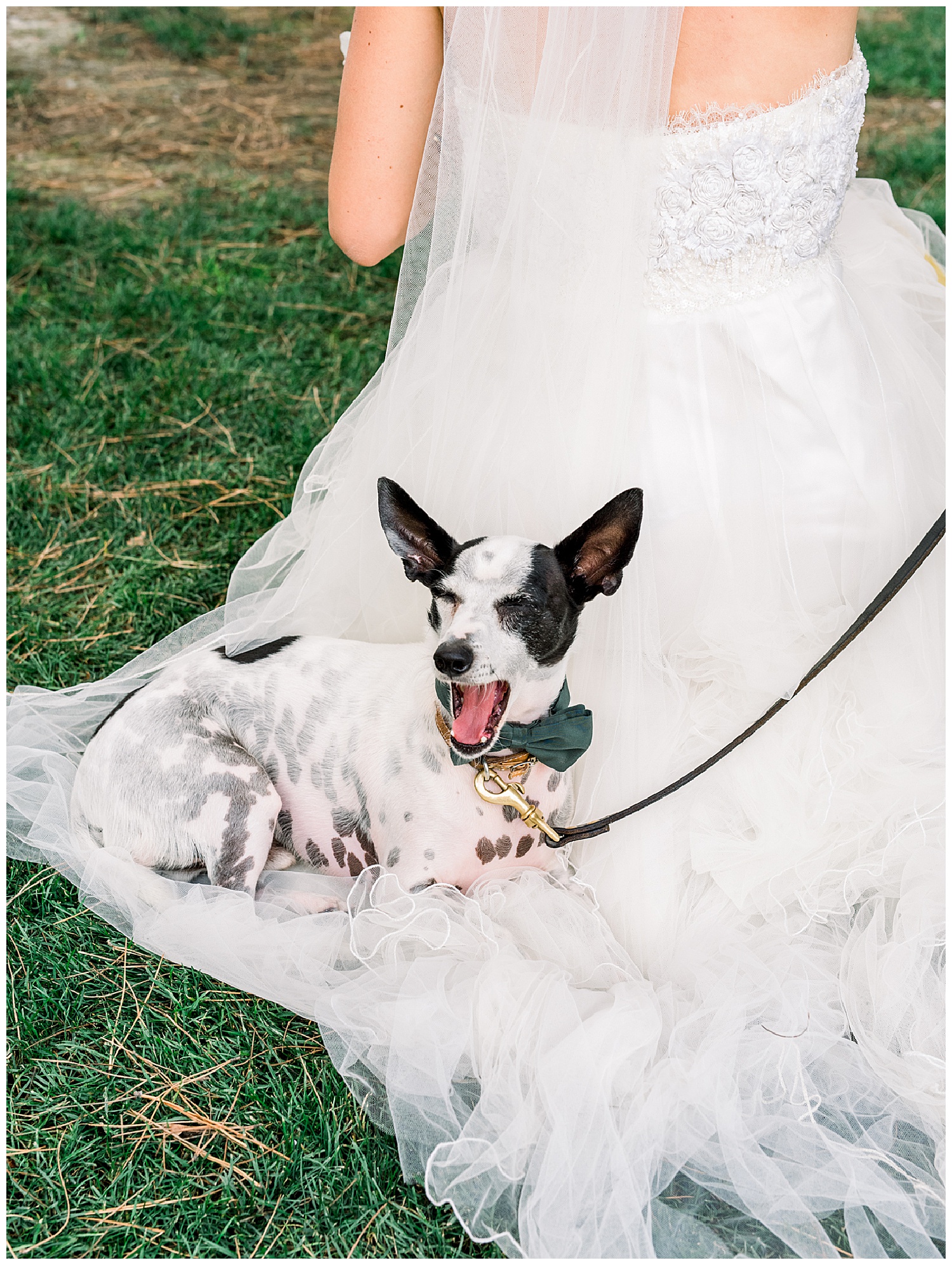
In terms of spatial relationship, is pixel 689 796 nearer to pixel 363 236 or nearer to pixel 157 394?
pixel 363 236

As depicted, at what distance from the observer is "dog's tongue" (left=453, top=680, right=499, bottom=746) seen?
228 centimetres

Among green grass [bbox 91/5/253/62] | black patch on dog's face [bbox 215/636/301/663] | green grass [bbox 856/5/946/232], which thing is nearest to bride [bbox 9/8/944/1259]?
black patch on dog's face [bbox 215/636/301/663]

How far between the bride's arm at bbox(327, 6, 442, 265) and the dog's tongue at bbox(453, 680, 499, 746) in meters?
1.11

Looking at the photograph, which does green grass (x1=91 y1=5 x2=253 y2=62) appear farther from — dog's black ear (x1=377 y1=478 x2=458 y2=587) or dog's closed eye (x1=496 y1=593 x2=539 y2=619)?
dog's closed eye (x1=496 y1=593 x2=539 y2=619)

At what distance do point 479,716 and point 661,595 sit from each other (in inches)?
22.0

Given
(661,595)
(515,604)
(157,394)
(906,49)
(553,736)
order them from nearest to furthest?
(515,604) < (553,736) < (661,595) < (157,394) < (906,49)

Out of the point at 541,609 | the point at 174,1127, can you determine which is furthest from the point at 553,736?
the point at 174,1127

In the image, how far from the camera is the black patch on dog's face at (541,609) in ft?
7.27

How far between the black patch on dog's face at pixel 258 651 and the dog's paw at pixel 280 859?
475 millimetres

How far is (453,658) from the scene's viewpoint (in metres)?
2.09

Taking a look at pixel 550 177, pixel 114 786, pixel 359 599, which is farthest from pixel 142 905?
pixel 550 177

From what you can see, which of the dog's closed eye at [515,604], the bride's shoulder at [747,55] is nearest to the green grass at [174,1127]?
the dog's closed eye at [515,604]

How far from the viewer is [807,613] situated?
2.56 metres

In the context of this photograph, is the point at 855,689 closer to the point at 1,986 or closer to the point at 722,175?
the point at 722,175
